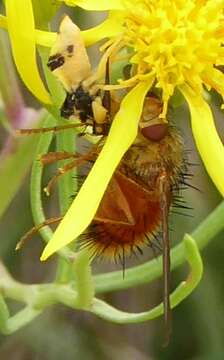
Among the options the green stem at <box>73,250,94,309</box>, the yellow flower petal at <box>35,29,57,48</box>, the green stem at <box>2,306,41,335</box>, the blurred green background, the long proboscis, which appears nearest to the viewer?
the long proboscis

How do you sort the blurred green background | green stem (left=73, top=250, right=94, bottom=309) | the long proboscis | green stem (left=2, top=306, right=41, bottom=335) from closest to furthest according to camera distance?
1. the long proboscis
2. green stem (left=73, top=250, right=94, bottom=309)
3. green stem (left=2, top=306, right=41, bottom=335)
4. the blurred green background

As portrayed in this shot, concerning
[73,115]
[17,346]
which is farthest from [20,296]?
[17,346]

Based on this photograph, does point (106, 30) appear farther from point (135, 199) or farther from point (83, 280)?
point (83, 280)

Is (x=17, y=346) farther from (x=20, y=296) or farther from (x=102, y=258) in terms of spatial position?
(x=102, y=258)

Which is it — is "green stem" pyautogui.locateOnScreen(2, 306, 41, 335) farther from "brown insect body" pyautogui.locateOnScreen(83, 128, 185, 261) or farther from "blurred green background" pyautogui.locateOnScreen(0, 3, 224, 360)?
"blurred green background" pyautogui.locateOnScreen(0, 3, 224, 360)

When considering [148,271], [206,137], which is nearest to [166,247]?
[206,137]

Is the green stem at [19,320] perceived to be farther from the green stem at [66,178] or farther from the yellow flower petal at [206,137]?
the yellow flower petal at [206,137]

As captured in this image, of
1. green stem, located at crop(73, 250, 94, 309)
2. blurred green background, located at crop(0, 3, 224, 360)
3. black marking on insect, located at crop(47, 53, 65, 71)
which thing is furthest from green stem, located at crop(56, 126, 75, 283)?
blurred green background, located at crop(0, 3, 224, 360)
